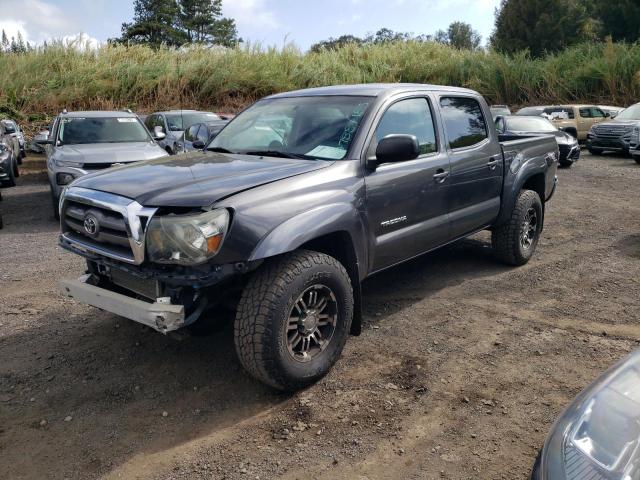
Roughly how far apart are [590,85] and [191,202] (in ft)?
81.8

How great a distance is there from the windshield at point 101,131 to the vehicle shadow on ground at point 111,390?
504cm

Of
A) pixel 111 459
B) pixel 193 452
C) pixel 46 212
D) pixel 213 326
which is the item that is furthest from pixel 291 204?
pixel 46 212

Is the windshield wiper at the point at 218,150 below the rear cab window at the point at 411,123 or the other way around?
below

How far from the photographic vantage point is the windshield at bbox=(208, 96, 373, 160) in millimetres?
3912

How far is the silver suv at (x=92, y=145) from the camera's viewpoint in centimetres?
802

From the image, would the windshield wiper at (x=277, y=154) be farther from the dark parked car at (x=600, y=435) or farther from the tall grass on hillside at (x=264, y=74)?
the tall grass on hillside at (x=264, y=74)

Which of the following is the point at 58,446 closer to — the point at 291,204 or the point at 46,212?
the point at 291,204

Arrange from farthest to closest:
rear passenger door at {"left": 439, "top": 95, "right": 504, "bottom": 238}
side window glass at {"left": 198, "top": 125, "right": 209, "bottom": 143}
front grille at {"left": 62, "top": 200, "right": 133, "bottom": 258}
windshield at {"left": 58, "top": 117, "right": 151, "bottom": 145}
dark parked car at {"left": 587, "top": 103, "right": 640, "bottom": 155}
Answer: dark parked car at {"left": 587, "top": 103, "right": 640, "bottom": 155}
windshield at {"left": 58, "top": 117, "right": 151, "bottom": 145}
side window glass at {"left": 198, "top": 125, "right": 209, "bottom": 143}
rear passenger door at {"left": 439, "top": 95, "right": 504, "bottom": 238}
front grille at {"left": 62, "top": 200, "right": 133, "bottom": 258}

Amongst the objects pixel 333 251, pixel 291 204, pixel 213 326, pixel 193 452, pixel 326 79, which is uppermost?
pixel 326 79

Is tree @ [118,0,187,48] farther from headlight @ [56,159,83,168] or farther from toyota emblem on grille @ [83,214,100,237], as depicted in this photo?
toyota emblem on grille @ [83,214,100,237]

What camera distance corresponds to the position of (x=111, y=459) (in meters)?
2.80

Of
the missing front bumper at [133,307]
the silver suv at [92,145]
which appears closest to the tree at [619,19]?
the silver suv at [92,145]

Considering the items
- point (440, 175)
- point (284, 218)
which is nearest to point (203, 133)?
point (440, 175)

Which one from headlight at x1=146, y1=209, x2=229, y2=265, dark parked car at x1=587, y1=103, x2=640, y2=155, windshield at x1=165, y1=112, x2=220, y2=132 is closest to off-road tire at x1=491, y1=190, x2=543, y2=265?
headlight at x1=146, y1=209, x2=229, y2=265
